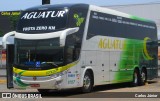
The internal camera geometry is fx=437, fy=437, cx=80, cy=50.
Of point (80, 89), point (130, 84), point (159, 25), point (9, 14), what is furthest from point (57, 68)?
point (9, 14)

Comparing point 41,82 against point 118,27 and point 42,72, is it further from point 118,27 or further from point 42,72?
point 118,27

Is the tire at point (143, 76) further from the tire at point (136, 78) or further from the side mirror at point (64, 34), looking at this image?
the side mirror at point (64, 34)

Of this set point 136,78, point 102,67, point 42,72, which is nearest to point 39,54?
point 42,72

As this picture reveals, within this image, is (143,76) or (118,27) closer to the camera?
(118,27)

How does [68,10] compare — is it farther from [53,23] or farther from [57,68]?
[57,68]

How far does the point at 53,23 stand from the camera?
17375 millimetres

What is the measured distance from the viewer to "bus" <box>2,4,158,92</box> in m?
16.9

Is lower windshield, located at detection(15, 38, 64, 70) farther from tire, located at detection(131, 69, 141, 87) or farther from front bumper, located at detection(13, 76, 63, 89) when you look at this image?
tire, located at detection(131, 69, 141, 87)

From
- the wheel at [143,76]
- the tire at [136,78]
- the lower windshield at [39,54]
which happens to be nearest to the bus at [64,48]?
the lower windshield at [39,54]

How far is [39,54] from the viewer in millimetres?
17094

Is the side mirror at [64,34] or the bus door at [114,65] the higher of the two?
the side mirror at [64,34]

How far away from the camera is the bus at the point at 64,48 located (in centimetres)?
1688

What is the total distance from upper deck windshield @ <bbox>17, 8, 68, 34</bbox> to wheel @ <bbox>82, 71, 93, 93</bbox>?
105 inches

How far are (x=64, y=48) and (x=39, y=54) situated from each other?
1037 mm
